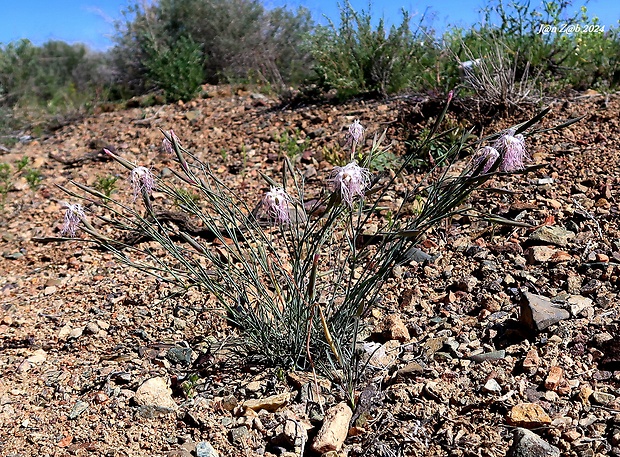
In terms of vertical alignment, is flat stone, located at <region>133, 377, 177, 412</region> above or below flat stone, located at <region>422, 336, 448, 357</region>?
below

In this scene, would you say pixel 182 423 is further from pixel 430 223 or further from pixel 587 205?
pixel 587 205

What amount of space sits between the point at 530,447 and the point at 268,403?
0.82 meters

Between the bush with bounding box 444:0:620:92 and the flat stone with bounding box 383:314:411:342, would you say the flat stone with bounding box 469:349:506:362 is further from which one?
the bush with bounding box 444:0:620:92

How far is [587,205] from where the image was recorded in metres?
3.15

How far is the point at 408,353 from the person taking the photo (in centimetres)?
241

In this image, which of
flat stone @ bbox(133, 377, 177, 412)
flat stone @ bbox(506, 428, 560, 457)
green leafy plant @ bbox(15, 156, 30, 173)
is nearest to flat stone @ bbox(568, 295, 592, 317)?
flat stone @ bbox(506, 428, 560, 457)

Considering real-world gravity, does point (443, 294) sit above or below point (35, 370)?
above

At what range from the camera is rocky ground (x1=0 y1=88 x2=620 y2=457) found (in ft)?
6.55

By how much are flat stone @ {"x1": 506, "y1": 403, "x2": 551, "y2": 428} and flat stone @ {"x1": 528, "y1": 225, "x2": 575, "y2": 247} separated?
113cm

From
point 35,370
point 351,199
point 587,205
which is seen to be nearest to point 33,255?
point 35,370

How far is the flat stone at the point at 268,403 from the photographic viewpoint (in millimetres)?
2133

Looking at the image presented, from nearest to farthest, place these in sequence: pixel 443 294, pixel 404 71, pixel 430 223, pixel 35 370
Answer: pixel 430 223, pixel 35 370, pixel 443 294, pixel 404 71

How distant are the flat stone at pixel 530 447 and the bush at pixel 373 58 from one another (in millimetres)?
3737

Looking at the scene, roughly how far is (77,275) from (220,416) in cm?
171
